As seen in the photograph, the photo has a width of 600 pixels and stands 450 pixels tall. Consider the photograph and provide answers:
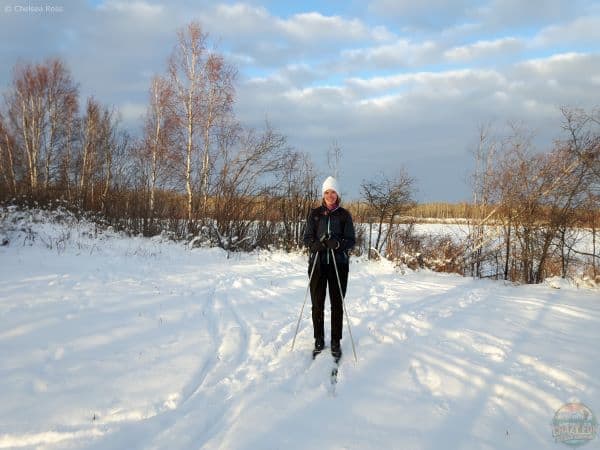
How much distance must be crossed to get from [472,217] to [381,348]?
10133mm

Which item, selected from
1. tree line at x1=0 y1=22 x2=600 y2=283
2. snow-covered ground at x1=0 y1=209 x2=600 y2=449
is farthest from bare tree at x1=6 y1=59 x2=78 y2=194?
snow-covered ground at x1=0 y1=209 x2=600 y2=449

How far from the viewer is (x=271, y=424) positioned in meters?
2.91

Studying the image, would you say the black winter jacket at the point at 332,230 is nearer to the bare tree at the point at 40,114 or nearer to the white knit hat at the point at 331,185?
the white knit hat at the point at 331,185

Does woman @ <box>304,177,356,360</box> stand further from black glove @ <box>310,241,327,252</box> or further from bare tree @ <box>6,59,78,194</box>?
bare tree @ <box>6,59,78,194</box>

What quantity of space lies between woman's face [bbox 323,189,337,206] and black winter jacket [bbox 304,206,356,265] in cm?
9

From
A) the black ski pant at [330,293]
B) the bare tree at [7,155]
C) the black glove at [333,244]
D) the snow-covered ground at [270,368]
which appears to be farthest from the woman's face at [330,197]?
the bare tree at [7,155]

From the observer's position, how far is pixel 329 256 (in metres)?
4.36

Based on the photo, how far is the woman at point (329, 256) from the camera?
171 inches

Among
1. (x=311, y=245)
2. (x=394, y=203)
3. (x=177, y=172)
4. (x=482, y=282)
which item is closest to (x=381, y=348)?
(x=311, y=245)

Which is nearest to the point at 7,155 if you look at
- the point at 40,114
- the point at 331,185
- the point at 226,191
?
the point at 40,114

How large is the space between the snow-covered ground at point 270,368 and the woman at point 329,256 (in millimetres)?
363

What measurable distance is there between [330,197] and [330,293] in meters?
1.18

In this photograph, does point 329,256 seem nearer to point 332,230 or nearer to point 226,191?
point 332,230

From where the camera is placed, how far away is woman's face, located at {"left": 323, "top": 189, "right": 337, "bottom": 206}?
445 centimetres
